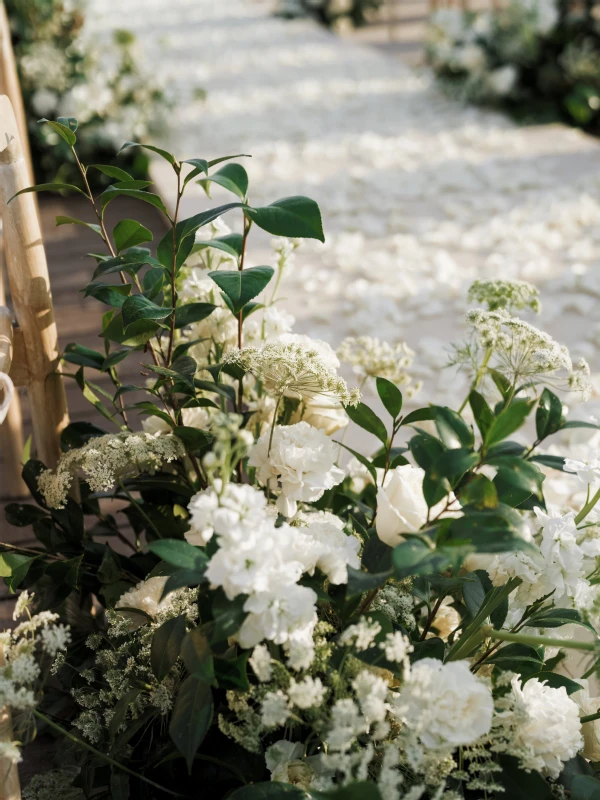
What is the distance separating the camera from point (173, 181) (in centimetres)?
323

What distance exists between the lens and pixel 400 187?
334 centimetres

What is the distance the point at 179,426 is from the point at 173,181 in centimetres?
241

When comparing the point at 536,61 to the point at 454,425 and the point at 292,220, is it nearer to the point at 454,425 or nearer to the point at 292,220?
the point at 292,220

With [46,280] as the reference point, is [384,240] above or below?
below

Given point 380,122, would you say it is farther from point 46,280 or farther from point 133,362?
point 46,280

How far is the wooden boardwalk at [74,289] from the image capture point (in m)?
1.67

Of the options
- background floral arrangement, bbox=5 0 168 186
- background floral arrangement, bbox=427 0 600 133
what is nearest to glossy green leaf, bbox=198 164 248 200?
background floral arrangement, bbox=5 0 168 186

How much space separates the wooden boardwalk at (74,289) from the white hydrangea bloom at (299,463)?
0.66 meters

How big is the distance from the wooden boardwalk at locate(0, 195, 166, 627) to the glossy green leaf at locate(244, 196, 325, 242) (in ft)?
2.47

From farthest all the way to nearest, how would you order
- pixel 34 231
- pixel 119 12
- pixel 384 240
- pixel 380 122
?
1. pixel 119 12
2. pixel 380 122
3. pixel 384 240
4. pixel 34 231

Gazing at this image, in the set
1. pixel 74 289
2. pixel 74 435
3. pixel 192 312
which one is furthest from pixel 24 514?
pixel 74 289

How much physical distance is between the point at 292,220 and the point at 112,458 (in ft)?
1.10

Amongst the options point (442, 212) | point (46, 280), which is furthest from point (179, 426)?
point (442, 212)

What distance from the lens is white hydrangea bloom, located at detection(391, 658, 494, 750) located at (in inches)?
26.2
